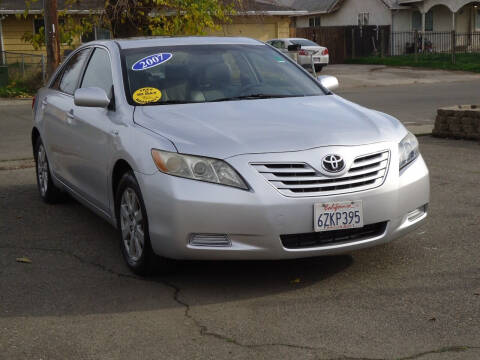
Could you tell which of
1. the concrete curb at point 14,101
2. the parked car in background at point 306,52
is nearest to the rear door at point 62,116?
the concrete curb at point 14,101

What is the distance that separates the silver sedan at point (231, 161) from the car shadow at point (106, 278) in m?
0.26

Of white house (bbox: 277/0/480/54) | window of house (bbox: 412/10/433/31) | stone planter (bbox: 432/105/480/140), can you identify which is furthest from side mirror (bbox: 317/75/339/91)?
window of house (bbox: 412/10/433/31)

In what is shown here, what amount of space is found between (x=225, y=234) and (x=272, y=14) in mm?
31157

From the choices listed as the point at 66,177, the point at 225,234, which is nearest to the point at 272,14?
the point at 66,177

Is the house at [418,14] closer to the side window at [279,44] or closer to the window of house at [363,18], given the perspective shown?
the window of house at [363,18]

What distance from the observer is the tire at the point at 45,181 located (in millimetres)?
8105

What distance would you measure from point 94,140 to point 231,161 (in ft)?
5.43

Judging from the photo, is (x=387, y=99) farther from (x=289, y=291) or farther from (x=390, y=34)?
(x=390, y=34)

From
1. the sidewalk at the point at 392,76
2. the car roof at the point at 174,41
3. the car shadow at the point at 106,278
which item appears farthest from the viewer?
the sidewalk at the point at 392,76

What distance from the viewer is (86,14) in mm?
30891

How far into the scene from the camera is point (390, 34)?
148 feet

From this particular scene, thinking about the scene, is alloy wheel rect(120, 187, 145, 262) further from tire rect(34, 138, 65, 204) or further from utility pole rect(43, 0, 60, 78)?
utility pole rect(43, 0, 60, 78)

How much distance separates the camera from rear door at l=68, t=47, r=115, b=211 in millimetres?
6098

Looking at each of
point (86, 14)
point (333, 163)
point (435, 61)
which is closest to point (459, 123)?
point (333, 163)
